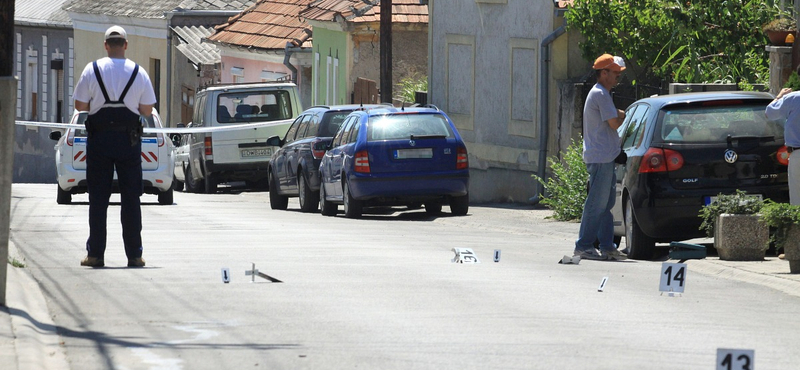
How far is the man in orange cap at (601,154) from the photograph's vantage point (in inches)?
508

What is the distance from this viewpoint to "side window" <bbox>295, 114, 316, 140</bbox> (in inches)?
938

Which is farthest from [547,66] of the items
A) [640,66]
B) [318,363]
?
[318,363]

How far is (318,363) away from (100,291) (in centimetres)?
305

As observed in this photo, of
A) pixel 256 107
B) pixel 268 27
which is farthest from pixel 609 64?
pixel 268 27

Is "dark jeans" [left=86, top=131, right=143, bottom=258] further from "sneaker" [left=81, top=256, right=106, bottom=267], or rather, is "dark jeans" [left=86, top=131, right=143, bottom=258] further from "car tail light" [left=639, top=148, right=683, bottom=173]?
"car tail light" [left=639, top=148, right=683, bottom=173]

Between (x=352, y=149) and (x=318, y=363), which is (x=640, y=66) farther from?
(x=318, y=363)

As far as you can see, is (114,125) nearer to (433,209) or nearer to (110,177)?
(110,177)

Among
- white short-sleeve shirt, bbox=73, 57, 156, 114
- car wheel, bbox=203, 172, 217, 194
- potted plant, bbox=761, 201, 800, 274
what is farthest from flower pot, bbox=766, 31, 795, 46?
car wheel, bbox=203, 172, 217, 194

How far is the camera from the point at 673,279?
411 inches

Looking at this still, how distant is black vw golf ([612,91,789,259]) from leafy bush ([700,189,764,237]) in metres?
0.32

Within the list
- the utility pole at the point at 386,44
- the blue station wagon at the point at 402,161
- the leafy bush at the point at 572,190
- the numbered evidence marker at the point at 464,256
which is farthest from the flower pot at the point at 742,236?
the utility pole at the point at 386,44

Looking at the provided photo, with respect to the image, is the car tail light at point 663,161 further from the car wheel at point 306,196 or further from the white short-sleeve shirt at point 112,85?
the car wheel at point 306,196

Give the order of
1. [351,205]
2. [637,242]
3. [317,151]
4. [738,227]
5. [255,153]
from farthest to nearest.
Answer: [255,153] → [317,151] → [351,205] → [637,242] → [738,227]

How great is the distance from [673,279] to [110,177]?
13.7 feet
